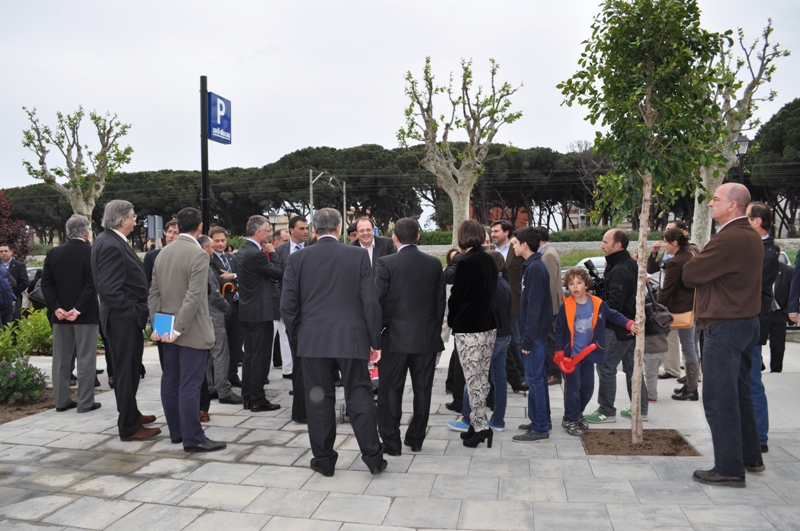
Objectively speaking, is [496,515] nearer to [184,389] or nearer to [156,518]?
[156,518]

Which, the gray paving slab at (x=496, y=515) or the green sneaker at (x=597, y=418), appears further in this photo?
the green sneaker at (x=597, y=418)

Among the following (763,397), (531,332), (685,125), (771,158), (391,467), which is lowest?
(391,467)

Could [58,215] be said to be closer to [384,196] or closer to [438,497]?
[384,196]

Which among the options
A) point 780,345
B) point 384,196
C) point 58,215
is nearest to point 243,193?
point 384,196

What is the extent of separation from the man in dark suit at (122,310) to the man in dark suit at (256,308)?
107 centimetres

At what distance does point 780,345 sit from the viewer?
767 centimetres

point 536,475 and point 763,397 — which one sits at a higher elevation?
point 763,397

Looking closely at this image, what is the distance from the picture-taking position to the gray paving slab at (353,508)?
3.62 m

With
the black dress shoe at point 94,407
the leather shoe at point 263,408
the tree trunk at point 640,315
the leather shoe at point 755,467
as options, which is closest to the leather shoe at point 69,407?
the black dress shoe at point 94,407

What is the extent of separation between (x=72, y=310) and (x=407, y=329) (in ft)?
11.4

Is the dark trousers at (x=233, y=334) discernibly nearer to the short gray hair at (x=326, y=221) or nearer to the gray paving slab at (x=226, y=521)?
the short gray hair at (x=326, y=221)

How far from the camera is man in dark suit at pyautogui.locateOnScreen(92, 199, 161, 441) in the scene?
5.21 m

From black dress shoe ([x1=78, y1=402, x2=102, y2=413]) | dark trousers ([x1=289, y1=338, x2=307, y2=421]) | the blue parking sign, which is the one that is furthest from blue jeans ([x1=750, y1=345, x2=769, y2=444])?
the blue parking sign

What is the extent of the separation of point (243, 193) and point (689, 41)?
56.7 m
